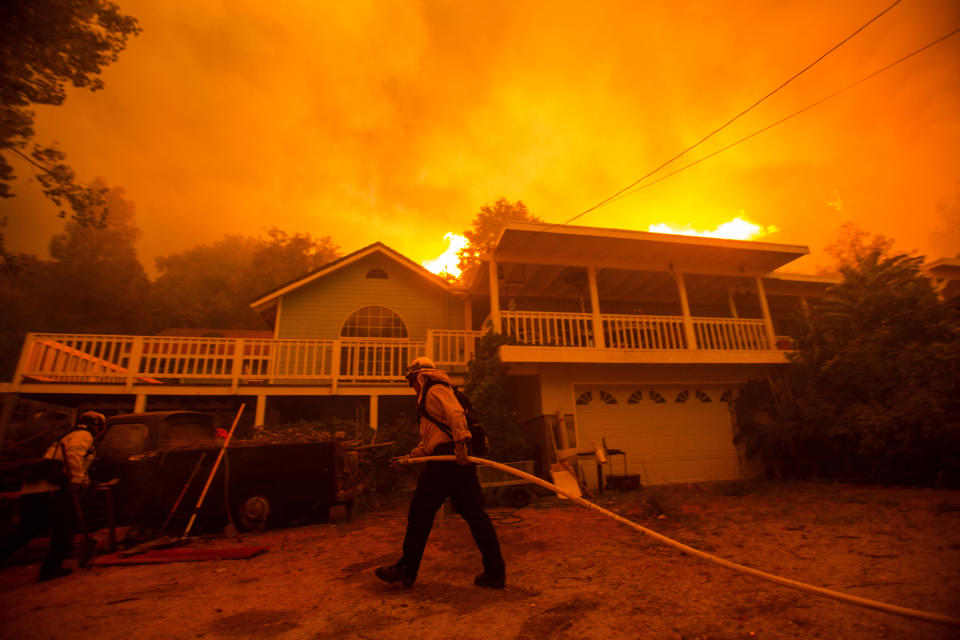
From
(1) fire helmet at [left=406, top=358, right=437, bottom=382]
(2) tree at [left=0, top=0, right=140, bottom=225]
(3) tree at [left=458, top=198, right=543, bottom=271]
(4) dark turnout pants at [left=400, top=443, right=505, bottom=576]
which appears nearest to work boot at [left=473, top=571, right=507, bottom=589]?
(4) dark turnout pants at [left=400, top=443, right=505, bottom=576]

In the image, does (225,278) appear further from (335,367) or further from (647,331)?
(647,331)

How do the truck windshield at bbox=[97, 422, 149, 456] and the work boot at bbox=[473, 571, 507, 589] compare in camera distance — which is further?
the truck windshield at bbox=[97, 422, 149, 456]

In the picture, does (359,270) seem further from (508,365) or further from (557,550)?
(557,550)

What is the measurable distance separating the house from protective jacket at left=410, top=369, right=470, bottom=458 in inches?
229

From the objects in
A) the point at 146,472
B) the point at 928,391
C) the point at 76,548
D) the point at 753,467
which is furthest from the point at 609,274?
the point at 76,548

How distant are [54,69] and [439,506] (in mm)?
12520

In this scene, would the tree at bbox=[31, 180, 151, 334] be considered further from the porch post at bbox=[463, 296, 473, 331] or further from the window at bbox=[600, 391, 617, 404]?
the window at bbox=[600, 391, 617, 404]

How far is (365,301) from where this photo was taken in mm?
13109

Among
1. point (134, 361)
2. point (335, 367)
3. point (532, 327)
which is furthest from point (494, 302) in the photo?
point (134, 361)

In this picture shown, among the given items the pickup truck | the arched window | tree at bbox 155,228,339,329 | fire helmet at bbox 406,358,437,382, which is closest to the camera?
fire helmet at bbox 406,358,437,382

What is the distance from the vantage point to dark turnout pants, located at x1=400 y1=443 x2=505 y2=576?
3.26 metres

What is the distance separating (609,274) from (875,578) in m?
9.71

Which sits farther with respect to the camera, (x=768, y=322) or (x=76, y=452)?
(x=768, y=322)

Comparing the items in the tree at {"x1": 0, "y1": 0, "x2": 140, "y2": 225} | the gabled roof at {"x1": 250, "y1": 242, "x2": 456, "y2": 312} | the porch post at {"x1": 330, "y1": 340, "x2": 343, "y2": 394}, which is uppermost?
the tree at {"x1": 0, "y1": 0, "x2": 140, "y2": 225}
